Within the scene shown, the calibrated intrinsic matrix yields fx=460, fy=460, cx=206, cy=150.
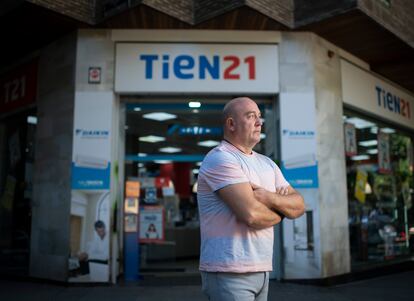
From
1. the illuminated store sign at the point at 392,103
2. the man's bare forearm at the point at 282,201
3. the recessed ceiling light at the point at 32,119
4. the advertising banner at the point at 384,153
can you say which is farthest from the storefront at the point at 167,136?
the man's bare forearm at the point at 282,201

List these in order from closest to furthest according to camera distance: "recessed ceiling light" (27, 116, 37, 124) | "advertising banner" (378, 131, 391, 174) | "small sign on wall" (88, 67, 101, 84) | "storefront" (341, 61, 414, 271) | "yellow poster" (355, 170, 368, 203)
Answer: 1. "small sign on wall" (88, 67, 101, 84)
2. "recessed ceiling light" (27, 116, 37, 124)
3. "storefront" (341, 61, 414, 271)
4. "yellow poster" (355, 170, 368, 203)
5. "advertising banner" (378, 131, 391, 174)

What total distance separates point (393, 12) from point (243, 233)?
808 centimetres

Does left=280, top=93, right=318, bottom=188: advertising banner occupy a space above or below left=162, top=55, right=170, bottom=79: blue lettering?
below

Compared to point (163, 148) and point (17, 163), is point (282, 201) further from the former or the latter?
point (17, 163)

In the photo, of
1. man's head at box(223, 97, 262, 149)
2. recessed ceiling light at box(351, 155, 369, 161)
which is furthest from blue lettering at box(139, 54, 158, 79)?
man's head at box(223, 97, 262, 149)

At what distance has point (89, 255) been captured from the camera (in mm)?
7941

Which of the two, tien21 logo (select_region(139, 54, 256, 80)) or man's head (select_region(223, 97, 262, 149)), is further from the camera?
tien21 logo (select_region(139, 54, 256, 80))

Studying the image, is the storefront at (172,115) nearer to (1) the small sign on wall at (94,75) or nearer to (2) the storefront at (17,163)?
(1) the small sign on wall at (94,75)

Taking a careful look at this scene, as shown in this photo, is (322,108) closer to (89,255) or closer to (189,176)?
(189,176)

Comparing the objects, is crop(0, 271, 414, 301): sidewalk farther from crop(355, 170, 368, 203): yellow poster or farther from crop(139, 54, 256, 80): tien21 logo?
crop(139, 54, 256, 80): tien21 logo

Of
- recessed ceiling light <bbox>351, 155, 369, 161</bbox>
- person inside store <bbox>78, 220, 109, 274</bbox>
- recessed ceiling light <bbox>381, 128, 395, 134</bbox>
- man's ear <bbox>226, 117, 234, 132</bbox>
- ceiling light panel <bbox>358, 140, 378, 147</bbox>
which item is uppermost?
recessed ceiling light <bbox>381, 128, 395, 134</bbox>

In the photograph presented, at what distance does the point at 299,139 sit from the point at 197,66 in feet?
7.51

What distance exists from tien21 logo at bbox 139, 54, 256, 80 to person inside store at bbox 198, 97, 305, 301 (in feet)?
19.9

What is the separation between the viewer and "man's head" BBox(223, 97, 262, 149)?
2.46 metres
